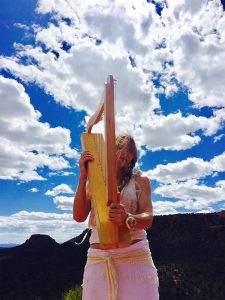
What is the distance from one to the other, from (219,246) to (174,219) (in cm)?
409

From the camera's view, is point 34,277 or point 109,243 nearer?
point 109,243

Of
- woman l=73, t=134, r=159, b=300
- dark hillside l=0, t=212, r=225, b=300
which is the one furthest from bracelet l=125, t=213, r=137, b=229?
dark hillside l=0, t=212, r=225, b=300

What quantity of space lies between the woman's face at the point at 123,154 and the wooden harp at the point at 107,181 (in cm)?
15

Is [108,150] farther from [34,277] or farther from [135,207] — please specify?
[34,277]

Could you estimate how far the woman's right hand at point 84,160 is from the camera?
2.93m

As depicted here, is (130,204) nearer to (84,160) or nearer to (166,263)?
(84,160)

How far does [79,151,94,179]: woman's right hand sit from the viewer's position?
293 centimetres

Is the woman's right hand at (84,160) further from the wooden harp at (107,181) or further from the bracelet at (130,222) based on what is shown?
the bracelet at (130,222)

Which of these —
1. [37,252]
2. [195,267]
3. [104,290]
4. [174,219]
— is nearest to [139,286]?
[104,290]

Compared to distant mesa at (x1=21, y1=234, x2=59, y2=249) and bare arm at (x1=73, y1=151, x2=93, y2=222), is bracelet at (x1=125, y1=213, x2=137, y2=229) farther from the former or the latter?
distant mesa at (x1=21, y1=234, x2=59, y2=249)

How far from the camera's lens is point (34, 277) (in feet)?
91.4

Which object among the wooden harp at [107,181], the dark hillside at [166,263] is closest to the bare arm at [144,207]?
the wooden harp at [107,181]

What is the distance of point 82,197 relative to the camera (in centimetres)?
304

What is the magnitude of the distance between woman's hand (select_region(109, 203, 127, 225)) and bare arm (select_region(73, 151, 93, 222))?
76 centimetres
